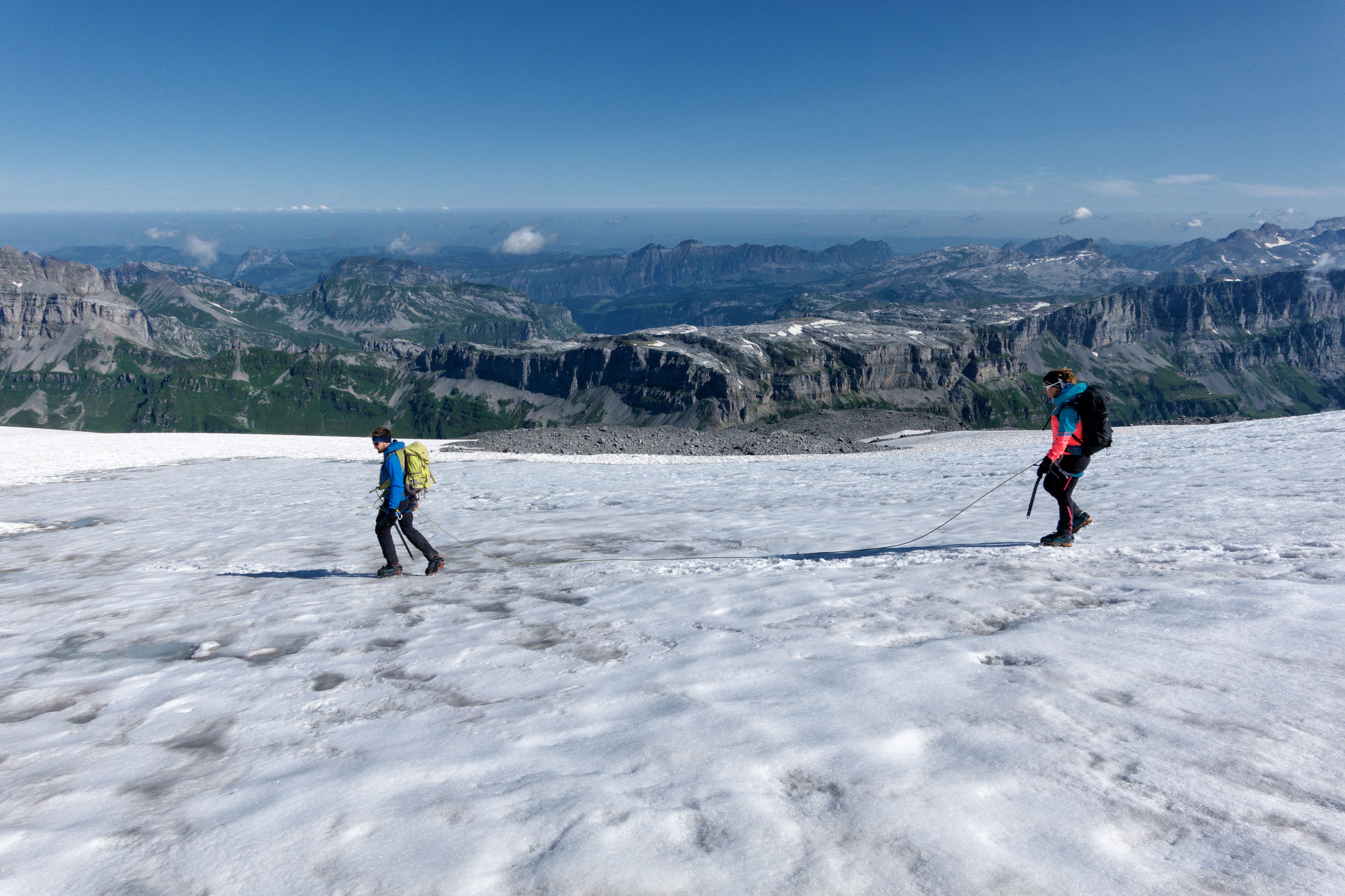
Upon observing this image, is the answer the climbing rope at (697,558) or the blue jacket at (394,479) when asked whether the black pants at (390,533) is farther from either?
the climbing rope at (697,558)

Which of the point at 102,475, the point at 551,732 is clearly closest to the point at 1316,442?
the point at 551,732

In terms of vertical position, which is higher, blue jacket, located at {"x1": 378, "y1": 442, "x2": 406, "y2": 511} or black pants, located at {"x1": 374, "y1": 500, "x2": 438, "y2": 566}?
blue jacket, located at {"x1": 378, "y1": 442, "x2": 406, "y2": 511}

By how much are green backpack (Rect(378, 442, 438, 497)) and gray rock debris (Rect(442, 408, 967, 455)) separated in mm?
34024

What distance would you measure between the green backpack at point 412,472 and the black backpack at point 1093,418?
12.9 meters

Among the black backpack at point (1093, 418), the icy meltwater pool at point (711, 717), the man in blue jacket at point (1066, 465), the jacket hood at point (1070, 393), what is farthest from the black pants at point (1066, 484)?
the jacket hood at point (1070, 393)

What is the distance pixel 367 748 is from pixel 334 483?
27.1 m

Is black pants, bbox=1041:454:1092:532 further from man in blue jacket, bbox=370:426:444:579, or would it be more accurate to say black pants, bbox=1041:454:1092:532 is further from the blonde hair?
man in blue jacket, bbox=370:426:444:579

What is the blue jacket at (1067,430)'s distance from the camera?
41.7 ft

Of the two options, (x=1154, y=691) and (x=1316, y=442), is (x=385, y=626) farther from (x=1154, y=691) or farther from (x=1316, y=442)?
(x=1316, y=442)

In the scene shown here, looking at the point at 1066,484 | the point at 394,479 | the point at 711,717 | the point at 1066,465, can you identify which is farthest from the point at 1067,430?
the point at 394,479

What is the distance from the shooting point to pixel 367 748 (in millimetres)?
6535

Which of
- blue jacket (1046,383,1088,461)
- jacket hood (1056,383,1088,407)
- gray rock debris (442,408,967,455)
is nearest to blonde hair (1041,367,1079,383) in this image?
jacket hood (1056,383,1088,407)

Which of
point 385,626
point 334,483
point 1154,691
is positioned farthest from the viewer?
point 334,483

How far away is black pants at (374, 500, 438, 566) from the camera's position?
13.7m
